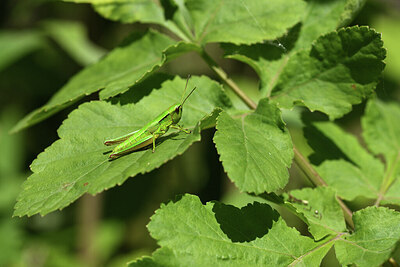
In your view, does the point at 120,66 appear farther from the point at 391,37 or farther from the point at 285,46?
the point at 391,37

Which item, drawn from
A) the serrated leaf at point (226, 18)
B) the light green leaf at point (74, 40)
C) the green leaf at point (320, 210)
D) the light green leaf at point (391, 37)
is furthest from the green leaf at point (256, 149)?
the light green leaf at point (391, 37)

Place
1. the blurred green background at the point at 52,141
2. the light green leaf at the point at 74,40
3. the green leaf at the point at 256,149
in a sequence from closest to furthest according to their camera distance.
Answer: the green leaf at the point at 256,149
the light green leaf at the point at 74,40
the blurred green background at the point at 52,141

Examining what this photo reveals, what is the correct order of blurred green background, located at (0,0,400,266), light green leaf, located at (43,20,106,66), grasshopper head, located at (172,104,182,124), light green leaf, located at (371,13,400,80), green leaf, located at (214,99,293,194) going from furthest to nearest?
light green leaf, located at (371,13,400,80) < blurred green background, located at (0,0,400,266) < light green leaf, located at (43,20,106,66) < grasshopper head, located at (172,104,182,124) < green leaf, located at (214,99,293,194)

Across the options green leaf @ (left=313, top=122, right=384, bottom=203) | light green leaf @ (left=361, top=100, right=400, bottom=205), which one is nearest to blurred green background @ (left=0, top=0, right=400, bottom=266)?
light green leaf @ (left=361, top=100, right=400, bottom=205)

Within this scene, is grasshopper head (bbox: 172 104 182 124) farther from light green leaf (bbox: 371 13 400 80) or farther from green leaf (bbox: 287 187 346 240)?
light green leaf (bbox: 371 13 400 80)

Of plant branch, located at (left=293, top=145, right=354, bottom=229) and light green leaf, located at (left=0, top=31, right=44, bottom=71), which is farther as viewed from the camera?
light green leaf, located at (left=0, top=31, right=44, bottom=71)

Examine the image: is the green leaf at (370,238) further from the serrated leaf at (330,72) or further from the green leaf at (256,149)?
the serrated leaf at (330,72)

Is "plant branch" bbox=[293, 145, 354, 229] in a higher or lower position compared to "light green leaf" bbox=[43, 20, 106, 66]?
lower

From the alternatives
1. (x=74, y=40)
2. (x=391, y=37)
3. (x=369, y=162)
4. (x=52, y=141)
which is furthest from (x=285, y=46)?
(x=391, y=37)
